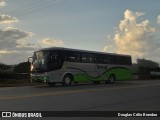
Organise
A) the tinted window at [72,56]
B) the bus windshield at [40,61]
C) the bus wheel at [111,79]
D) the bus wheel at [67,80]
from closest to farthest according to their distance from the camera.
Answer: the bus windshield at [40,61]
the bus wheel at [67,80]
the tinted window at [72,56]
the bus wheel at [111,79]

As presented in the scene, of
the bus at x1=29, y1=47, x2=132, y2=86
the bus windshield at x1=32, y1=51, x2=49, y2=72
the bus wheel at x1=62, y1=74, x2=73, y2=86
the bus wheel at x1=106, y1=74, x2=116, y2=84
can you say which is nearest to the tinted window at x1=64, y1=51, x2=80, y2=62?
the bus at x1=29, y1=47, x2=132, y2=86

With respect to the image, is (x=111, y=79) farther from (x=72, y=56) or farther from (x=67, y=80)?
(x=67, y=80)

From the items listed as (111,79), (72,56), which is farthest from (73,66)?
(111,79)

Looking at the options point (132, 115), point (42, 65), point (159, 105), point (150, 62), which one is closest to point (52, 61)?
point (42, 65)

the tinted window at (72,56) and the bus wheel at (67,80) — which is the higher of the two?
the tinted window at (72,56)

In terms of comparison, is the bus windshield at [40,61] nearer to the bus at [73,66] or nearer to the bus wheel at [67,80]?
the bus at [73,66]

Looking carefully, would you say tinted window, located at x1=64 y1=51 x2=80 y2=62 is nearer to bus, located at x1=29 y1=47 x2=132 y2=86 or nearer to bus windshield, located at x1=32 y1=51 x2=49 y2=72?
bus, located at x1=29 y1=47 x2=132 y2=86

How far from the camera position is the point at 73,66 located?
32750mm

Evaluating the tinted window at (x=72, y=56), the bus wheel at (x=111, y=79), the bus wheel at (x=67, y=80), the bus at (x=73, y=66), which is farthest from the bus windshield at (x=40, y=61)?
the bus wheel at (x=111, y=79)

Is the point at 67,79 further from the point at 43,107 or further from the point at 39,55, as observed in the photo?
the point at 43,107

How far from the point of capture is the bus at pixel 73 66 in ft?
101

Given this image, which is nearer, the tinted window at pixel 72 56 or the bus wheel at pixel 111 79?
the tinted window at pixel 72 56

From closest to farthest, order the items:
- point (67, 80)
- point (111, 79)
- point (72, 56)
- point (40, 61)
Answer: point (40, 61), point (67, 80), point (72, 56), point (111, 79)

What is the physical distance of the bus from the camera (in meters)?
30.7
